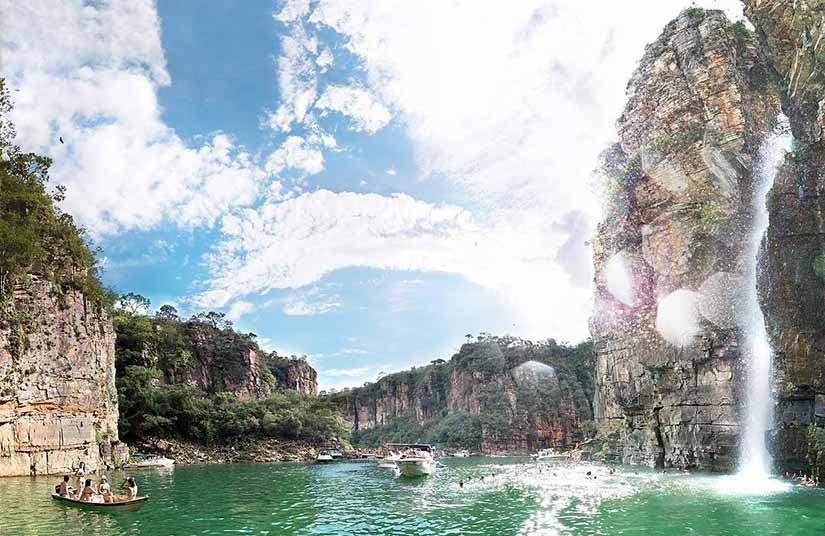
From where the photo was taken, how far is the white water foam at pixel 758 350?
31516 mm

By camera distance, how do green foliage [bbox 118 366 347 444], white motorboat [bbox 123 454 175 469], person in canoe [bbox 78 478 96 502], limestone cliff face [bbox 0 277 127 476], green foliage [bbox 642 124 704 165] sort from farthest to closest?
green foliage [bbox 118 366 347 444] < white motorboat [bbox 123 454 175 469] < green foliage [bbox 642 124 704 165] < limestone cliff face [bbox 0 277 127 476] < person in canoe [bbox 78 478 96 502]

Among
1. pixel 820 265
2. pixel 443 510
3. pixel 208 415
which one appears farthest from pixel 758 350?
pixel 208 415

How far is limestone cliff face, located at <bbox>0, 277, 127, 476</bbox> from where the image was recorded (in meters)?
31.5

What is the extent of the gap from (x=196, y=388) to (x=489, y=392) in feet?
169

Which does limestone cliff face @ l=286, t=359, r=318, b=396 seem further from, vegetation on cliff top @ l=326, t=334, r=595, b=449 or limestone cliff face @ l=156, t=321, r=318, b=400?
vegetation on cliff top @ l=326, t=334, r=595, b=449

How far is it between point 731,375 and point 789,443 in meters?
5.39

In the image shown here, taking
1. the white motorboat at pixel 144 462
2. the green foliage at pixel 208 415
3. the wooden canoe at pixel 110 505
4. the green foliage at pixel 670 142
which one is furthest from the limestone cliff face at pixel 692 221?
the green foliage at pixel 208 415

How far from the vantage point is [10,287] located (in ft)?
109

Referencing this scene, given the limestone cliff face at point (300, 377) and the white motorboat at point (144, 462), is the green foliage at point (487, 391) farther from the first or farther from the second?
the white motorboat at point (144, 462)

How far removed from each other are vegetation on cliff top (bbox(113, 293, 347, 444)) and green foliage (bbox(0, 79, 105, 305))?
2077 centimetres

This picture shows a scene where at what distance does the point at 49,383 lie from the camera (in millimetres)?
33844

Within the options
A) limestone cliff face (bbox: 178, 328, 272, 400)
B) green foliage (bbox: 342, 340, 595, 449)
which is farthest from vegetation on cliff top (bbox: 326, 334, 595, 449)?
limestone cliff face (bbox: 178, 328, 272, 400)

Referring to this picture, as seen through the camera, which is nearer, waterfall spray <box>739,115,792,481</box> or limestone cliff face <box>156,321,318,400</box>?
waterfall spray <box>739,115,792,481</box>

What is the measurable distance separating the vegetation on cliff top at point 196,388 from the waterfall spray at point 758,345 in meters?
48.7
